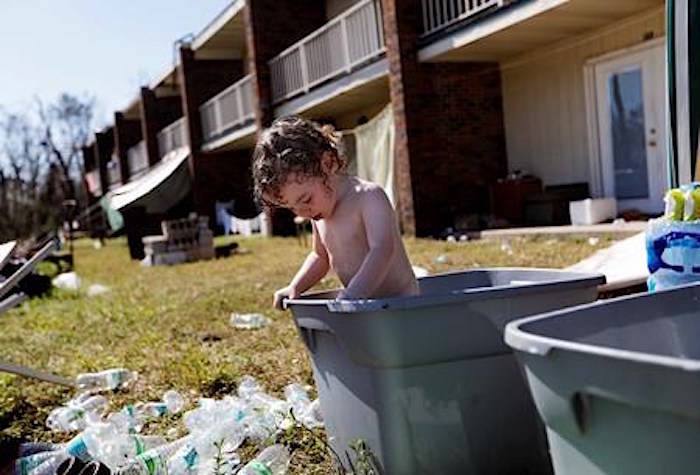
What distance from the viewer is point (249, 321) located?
5.48 metres

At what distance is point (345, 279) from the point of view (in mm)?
2426

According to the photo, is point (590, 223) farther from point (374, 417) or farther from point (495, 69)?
point (374, 417)

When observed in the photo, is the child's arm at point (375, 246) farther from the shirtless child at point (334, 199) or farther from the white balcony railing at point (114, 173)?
the white balcony railing at point (114, 173)

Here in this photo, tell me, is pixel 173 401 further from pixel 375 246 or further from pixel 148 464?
pixel 375 246

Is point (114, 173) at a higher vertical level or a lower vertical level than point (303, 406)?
higher

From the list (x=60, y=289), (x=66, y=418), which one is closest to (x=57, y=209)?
(x=60, y=289)

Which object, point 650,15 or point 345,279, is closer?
point 345,279

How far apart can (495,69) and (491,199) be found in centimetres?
212

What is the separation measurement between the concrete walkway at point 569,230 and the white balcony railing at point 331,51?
3.68 m

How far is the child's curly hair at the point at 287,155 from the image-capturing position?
217cm

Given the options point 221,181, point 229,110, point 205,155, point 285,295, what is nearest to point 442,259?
point 285,295

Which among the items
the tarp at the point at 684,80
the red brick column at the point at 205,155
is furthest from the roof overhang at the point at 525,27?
the red brick column at the point at 205,155

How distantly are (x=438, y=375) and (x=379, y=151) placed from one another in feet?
33.4

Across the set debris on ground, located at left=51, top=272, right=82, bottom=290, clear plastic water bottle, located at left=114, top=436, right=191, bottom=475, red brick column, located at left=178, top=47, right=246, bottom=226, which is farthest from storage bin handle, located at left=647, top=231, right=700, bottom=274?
red brick column, located at left=178, top=47, right=246, bottom=226
